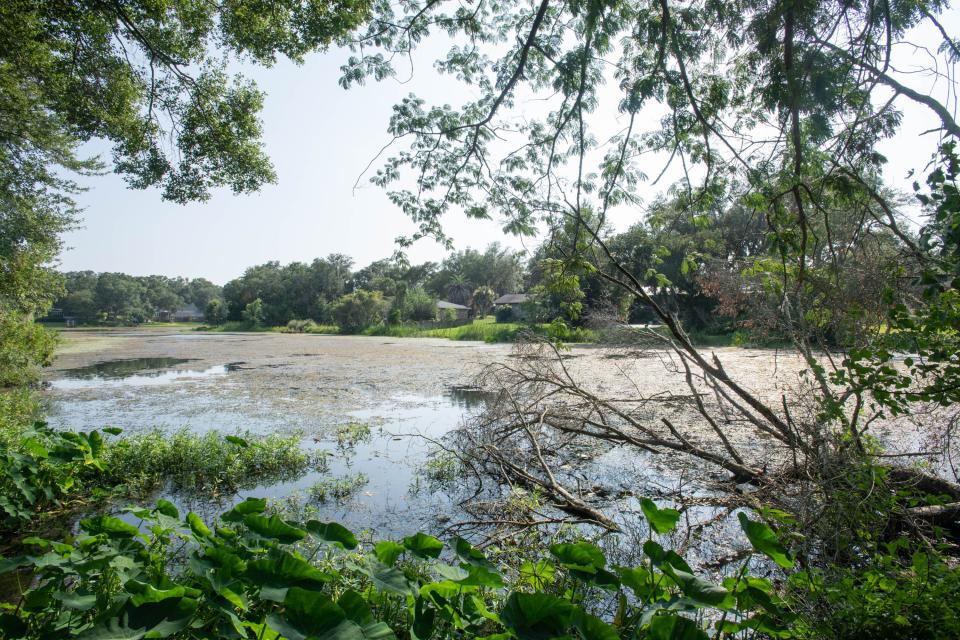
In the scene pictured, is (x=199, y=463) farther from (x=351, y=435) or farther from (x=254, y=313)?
(x=254, y=313)

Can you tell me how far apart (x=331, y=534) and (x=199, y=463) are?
396 centimetres

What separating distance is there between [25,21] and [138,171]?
1.63m

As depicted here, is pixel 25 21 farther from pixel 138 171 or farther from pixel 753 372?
pixel 753 372

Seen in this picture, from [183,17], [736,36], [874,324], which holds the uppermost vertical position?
[183,17]

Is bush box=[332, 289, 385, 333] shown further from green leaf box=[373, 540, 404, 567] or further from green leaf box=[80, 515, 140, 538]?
green leaf box=[373, 540, 404, 567]

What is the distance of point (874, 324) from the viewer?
10.3ft

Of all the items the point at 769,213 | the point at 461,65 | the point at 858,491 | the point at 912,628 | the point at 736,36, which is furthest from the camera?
the point at 461,65

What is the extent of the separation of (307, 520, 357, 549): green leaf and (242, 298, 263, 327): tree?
4950 cm

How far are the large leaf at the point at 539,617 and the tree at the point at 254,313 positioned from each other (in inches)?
1974

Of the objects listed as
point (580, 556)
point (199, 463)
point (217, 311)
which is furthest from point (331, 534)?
point (217, 311)

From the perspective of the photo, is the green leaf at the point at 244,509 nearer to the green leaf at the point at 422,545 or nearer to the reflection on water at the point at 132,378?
the green leaf at the point at 422,545

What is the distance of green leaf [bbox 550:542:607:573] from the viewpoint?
1420mm

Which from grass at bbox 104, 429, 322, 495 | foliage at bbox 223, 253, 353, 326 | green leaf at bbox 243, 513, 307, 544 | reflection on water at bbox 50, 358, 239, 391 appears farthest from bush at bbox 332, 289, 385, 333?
green leaf at bbox 243, 513, 307, 544

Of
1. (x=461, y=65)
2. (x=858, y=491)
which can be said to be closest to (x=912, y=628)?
(x=858, y=491)
